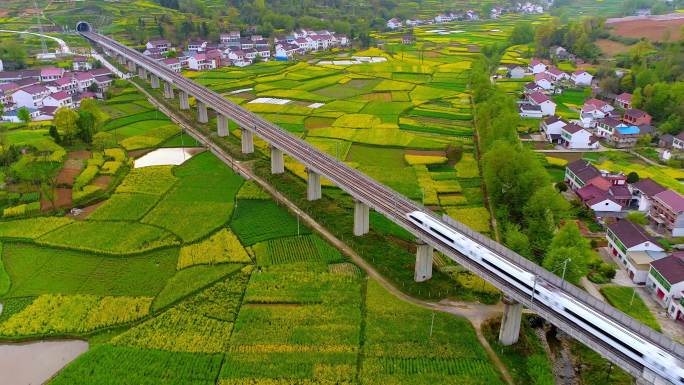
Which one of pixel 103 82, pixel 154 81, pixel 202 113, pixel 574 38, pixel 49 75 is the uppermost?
pixel 574 38

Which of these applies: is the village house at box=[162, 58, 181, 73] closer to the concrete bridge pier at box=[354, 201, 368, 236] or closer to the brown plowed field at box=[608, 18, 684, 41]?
the concrete bridge pier at box=[354, 201, 368, 236]

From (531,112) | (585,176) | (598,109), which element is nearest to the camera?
(585,176)

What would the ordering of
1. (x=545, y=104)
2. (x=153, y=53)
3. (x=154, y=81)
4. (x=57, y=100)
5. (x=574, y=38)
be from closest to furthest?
(x=57, y=100)
(x=545, y=104)
(x=154, y=81)
(x=153, y=53)
(x=574, y=38)

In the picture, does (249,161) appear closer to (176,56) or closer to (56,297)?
(56,297)

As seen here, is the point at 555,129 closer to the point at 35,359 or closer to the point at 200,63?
the point at 35,359

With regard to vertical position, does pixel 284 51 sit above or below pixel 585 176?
above

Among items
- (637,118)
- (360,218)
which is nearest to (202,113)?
(360,218)

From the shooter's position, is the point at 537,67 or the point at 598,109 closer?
the point at 598,109

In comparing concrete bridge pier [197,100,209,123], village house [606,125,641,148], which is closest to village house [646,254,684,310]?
village house [606,125,641,148]
